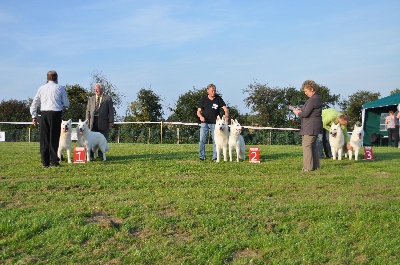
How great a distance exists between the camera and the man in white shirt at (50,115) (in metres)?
9.17

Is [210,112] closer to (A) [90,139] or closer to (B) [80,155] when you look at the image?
(A) [90,139]

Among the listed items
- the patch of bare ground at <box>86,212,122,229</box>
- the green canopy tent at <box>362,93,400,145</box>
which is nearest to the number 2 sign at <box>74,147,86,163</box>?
the patch of bare ground at <box>86,212,122,229</box>

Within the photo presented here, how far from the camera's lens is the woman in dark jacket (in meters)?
9.11

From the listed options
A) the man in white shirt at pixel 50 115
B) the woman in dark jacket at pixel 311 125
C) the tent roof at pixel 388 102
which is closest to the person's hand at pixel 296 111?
the woman in dark jacket at pixel 311 125

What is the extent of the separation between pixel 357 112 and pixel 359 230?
46.3 meters

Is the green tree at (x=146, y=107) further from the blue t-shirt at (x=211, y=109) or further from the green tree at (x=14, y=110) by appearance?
the blue t-shirt at (x=211, y=109)

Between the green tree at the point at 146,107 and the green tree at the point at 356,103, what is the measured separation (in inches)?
877

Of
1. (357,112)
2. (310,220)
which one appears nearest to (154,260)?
(310,220)

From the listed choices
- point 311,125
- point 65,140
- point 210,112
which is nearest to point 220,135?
point 210,112

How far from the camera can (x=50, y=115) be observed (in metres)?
9.16

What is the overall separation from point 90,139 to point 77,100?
95.1 feet

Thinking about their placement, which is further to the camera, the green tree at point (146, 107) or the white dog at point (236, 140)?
the green tree at point (146, 107)

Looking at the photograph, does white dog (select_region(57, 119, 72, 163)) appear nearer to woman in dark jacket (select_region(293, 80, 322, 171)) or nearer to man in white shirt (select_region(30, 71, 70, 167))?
man in white shirt (select_region(30, 71, 70, 167))

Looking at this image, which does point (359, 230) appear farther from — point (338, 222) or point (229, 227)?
point (229, 227)
